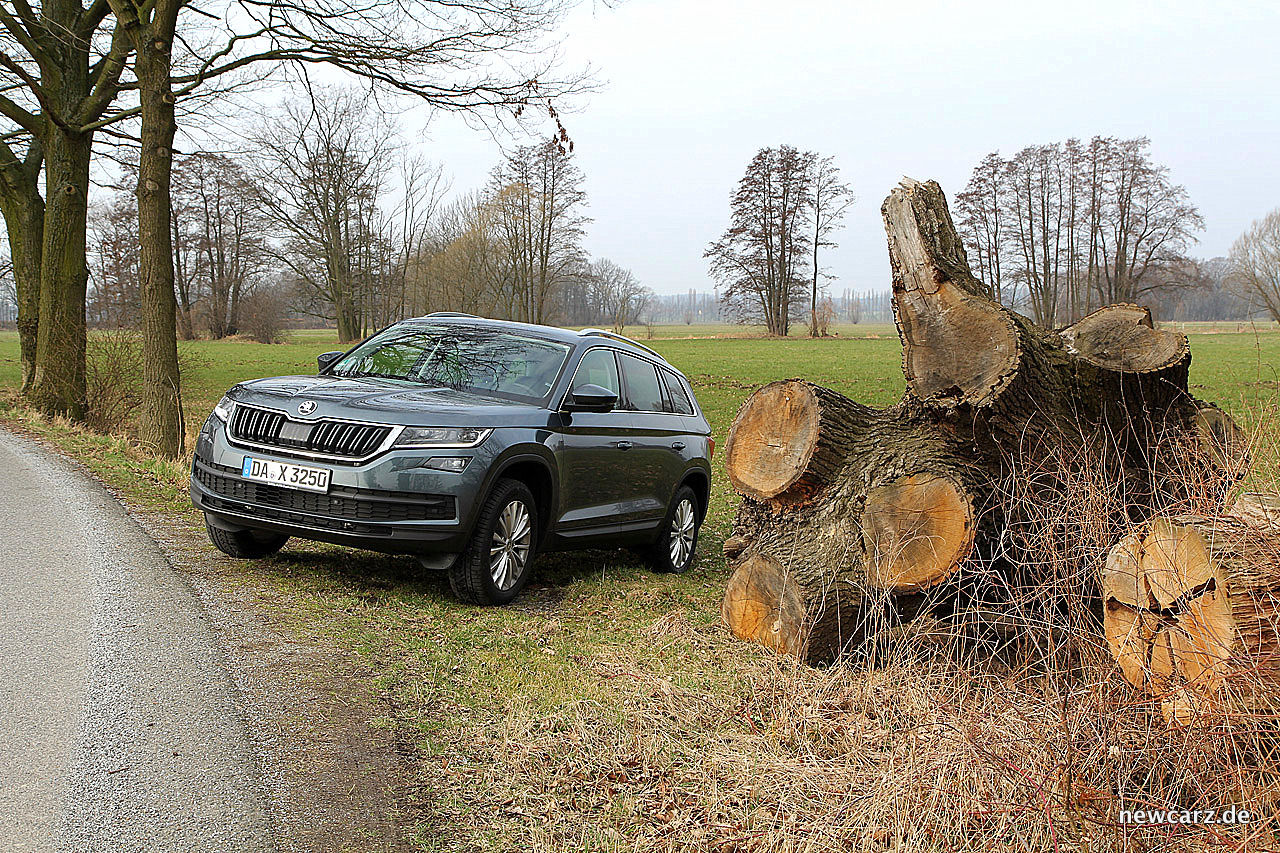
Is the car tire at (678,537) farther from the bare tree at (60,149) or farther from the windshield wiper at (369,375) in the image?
the bare tree at (60,149)

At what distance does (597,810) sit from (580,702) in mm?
936

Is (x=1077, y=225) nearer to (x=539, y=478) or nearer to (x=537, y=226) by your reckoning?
(x=537, y=226)

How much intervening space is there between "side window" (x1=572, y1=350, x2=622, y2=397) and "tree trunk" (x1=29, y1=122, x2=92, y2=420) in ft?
38.6

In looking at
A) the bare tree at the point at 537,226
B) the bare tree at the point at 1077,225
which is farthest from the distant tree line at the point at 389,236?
the bare tree at the point at 1077,225

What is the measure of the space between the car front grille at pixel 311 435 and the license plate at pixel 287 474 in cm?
10

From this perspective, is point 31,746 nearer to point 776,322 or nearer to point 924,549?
point 924,549

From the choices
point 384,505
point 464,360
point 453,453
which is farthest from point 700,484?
point 384,505

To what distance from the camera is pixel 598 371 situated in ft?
25.1

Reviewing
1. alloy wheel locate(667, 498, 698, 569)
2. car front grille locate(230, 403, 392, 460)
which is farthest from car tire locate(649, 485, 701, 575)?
car front grille locate(230, 403, 392, 460)

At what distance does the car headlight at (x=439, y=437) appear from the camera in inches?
232

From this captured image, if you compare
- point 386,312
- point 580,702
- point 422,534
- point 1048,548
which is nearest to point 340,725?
point 580,702

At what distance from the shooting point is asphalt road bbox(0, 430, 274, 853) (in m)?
3.23

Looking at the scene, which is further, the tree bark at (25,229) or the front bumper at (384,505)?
the tree bark at (25,229)

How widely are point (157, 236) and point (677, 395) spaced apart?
760cm
